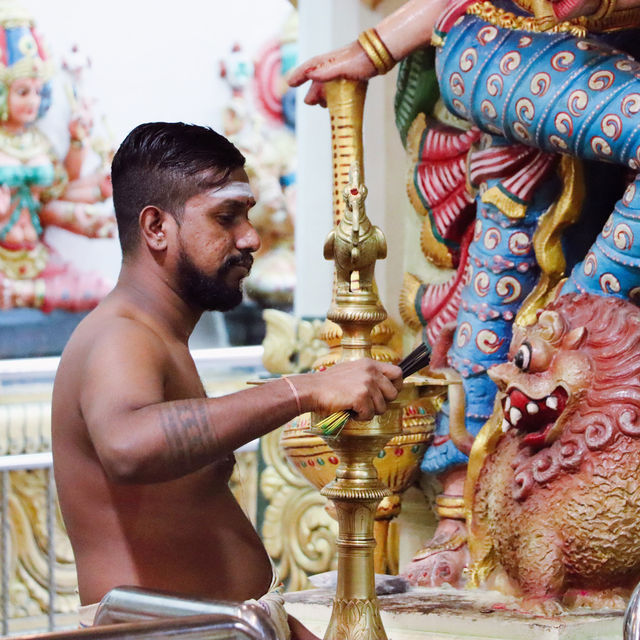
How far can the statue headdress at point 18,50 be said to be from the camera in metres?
5.82

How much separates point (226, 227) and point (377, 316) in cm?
23

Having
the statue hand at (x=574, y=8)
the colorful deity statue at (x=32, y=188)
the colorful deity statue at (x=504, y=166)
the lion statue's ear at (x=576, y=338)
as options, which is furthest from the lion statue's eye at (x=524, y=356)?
the colorful deity statue at (x=32, y=188)

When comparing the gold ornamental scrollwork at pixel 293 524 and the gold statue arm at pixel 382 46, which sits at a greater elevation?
the gold statue arm at pixel 382 46

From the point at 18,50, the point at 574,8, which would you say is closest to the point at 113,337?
the point at 574,8

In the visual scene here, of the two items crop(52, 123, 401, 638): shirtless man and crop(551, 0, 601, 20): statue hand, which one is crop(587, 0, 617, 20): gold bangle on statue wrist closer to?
crop(551, 0, 601, 20): statue hand

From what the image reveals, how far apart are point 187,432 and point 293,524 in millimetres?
1857

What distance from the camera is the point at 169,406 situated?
1.58 m

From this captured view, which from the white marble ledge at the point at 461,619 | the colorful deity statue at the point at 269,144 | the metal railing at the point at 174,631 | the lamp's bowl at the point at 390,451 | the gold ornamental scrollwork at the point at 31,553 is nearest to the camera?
the metal railing at the point at 174,631

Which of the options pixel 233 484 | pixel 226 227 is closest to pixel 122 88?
pixel 233 484

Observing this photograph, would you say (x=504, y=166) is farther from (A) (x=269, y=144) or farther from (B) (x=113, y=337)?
(A) (x=269, y=144)

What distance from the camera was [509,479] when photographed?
7.74ft

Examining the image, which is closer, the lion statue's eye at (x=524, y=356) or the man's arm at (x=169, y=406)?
the man's arm at (x=169, y=406)

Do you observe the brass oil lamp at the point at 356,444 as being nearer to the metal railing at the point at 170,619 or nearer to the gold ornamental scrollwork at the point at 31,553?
the metal railing at the point at 170,619

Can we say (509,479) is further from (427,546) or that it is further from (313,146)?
(313,146)
